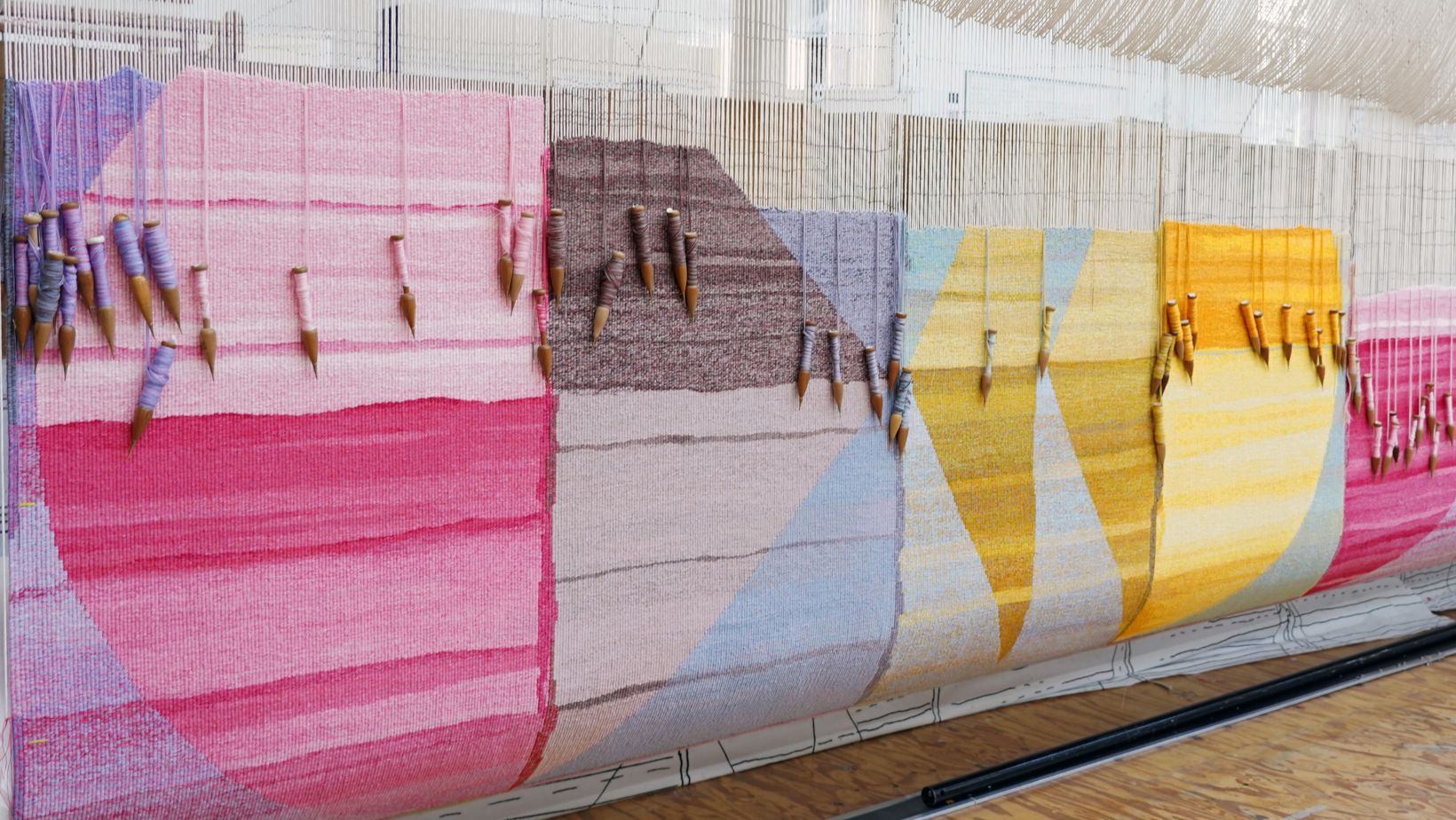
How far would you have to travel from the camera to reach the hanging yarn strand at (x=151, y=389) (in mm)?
1303

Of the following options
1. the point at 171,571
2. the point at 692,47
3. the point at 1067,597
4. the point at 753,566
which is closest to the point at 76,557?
the point at 171,571

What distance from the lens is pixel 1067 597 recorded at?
7.18ft

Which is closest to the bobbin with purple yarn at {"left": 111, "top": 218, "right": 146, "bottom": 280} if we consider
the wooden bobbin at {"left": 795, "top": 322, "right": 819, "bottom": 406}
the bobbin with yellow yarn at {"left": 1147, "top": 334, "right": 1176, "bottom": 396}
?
the wooden bobbin at {"left": 795, "top": 322, "right": 819, "bottom": 406}

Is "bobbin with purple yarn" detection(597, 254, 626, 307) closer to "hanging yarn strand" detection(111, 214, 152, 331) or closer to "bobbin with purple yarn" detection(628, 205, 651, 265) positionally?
"bobbin with purple yarn" detection(628, 205, 651, 265)

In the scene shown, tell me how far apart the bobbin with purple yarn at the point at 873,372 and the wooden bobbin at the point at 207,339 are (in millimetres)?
942

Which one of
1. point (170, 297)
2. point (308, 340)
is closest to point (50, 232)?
point (170, 297)

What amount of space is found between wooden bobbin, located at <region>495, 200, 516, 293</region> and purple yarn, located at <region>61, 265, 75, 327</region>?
0.47 metres

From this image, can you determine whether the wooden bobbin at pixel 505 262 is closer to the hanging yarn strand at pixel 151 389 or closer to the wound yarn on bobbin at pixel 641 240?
the wound yarn on bobbin at pixel 641 240

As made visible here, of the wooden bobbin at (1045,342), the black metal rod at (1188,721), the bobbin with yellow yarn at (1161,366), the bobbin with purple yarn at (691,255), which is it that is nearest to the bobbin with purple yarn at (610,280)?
the bobbin with purple yarn at (691,255)

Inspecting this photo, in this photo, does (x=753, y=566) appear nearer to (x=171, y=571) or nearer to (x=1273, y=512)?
(x=171, y=571)

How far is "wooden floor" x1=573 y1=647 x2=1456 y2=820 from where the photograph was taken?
202 cm

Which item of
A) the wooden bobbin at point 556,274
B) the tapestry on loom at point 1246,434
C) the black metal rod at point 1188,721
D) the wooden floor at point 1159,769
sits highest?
the wooden bobbin at point 556,274

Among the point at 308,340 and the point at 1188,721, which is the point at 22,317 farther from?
the point at 1188,721

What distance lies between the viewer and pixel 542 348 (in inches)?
62.1
